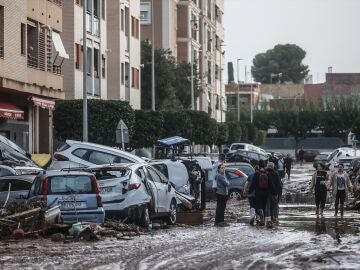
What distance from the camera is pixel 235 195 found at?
4450 centimetres

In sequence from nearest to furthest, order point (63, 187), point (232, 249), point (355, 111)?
1. point (232, 249)
2. point (63, 187)
3. point (355, 111)

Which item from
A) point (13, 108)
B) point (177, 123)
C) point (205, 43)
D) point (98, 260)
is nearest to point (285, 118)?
point (205, 43)

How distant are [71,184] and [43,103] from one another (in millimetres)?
21526

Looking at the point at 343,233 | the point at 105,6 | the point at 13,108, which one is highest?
the point at 105,6

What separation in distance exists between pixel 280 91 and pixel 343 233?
506 feet

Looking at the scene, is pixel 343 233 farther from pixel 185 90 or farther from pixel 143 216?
pixel 185 90

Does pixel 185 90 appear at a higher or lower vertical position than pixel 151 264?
higher

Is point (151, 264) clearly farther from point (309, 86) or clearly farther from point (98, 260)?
point (309, 86)

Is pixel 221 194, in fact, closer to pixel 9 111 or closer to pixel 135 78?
pixel 9 111

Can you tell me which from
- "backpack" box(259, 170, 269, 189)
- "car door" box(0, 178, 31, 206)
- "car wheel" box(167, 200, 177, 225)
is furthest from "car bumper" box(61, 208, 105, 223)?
"backpack" box(259, 170, 269, 189)

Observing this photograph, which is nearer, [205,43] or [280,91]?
[205,43]

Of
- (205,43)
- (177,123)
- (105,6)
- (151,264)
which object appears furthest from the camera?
(205,43)

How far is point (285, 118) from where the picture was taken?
128625mm

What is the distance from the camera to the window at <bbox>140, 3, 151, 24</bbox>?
83.2m
